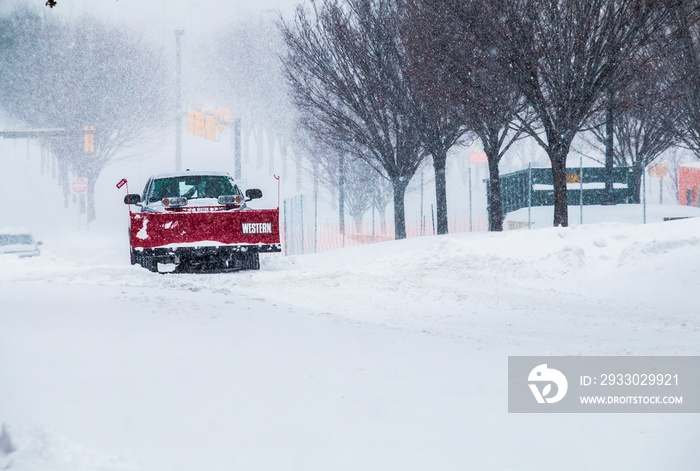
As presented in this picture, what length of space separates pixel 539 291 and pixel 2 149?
78.5 metres

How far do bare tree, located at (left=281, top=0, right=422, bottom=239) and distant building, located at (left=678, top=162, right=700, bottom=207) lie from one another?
24503 millimetres

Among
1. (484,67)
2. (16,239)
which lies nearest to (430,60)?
(484,67)

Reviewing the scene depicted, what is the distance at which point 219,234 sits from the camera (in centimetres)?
1384

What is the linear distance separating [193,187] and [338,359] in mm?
9279

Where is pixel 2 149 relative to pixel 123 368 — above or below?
above

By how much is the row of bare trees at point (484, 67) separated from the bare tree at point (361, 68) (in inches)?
1.3

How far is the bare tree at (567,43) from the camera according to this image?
16.6m

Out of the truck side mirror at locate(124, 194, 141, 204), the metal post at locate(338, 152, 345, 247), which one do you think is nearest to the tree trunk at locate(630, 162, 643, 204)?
the metal post at locate(338, 152, 345, 247)

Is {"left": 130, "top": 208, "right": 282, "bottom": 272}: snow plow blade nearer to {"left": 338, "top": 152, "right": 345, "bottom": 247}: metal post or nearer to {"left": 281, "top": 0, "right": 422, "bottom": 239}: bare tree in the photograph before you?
{"left": 281, "top": 0, "right": 422, "bottom": 239}: bare tree

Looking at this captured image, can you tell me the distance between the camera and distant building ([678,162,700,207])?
41263 millimetres

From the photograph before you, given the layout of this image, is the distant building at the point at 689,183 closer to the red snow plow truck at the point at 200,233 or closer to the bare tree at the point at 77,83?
the bare tree at the point at 77,83

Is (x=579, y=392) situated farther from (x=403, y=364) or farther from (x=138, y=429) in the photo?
(x=138, y=429)

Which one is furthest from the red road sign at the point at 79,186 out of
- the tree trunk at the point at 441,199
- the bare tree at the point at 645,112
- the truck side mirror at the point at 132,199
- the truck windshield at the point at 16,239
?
the truck side mirror at the point at 132,199

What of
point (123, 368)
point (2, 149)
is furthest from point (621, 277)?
point (2, 149)
